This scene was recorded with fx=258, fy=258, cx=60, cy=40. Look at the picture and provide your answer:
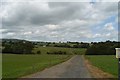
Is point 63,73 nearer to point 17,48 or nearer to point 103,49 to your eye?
point 103,49

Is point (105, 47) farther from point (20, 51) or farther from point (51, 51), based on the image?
point (20, 51)

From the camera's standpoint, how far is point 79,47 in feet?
600

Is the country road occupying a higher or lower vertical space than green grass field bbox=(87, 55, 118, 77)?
higher

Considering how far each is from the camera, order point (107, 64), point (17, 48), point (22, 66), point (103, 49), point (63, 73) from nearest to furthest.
Answer: point (63, 73), point (22, 66), point (107, 64), point (103, 49), point (17, 48)

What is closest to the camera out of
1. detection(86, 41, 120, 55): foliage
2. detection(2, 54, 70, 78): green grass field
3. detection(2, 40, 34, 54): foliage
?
detection(2, 54, 70, 78): green grass field

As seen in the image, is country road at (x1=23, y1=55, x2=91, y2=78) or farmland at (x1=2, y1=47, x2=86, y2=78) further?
farmland at (x1=2, y1=47, x2=86, y2=78)

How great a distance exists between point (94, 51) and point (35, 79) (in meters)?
132

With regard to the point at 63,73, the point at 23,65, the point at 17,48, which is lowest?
the point at 23,65

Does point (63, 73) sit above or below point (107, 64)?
above

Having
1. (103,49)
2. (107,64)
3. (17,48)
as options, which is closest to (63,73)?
(107,64)

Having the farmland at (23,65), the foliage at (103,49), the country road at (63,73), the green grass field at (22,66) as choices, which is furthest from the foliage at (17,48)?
the country road at (63,73)

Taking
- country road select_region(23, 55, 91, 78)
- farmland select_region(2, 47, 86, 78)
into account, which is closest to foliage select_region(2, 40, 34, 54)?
farmland select_region(2, 47, 86, 78)

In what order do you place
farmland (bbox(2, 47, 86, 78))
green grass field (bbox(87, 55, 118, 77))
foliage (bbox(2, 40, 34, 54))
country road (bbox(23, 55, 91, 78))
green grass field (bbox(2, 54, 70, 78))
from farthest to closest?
foliage (bbox(2, 40, 34, 54)), green grass field (bbox(87, 55, 118, 77)), farmland (bbox(2, 47, 86, 78)), green grass field (bbox(2, 54, 70, 78)), country road (bbox(23, 55, 91, 78))

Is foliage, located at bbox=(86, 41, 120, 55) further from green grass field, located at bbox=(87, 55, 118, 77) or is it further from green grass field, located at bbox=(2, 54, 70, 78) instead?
green grass field, located at bbox=(2, 54, 70, 78)
